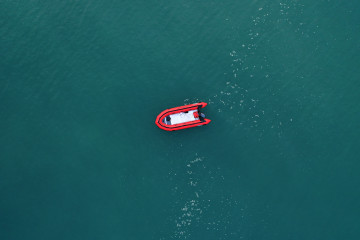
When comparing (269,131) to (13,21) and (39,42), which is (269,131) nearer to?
(39,42)

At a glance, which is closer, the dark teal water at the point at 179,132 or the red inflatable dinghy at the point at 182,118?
the dark teal water at the point at 179,132

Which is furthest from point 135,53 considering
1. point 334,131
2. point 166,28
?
point 334,131

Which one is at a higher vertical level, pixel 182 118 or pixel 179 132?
pixel 182 118

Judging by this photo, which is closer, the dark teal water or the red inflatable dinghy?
the dark teal water
